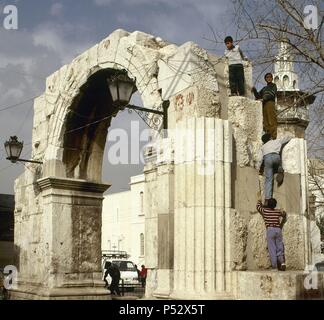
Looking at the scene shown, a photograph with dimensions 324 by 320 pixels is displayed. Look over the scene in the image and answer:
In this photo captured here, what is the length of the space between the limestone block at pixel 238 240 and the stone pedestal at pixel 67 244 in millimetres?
4536

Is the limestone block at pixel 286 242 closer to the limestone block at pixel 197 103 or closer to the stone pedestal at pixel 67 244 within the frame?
the limestone block at pixel 197 103

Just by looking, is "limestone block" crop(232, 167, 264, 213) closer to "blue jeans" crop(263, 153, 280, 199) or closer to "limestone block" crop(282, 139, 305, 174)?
"blue jeans" crop(263, 153, 280, 199)

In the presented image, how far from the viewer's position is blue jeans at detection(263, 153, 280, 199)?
6.23m

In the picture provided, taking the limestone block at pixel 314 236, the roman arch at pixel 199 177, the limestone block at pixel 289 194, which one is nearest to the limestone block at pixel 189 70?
the roman arch at pixel 199 177

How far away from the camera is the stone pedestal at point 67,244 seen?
968 centimetres

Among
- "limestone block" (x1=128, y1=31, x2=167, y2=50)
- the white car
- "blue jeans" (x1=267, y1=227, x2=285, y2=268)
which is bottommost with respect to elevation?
the white car

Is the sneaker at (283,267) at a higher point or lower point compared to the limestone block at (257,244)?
lower

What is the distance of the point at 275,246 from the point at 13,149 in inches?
244

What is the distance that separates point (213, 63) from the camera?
254 inches

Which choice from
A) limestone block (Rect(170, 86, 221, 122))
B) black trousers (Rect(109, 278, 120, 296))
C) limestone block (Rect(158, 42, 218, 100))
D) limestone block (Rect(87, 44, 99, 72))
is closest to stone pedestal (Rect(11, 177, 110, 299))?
limestone block (Rect(87, 44, 99, 72))

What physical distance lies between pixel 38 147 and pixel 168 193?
516 centimetres

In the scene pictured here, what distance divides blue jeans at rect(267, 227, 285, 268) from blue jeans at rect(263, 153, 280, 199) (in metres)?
0.44

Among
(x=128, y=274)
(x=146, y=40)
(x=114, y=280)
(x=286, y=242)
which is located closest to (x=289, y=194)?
(x=286, y=242)
